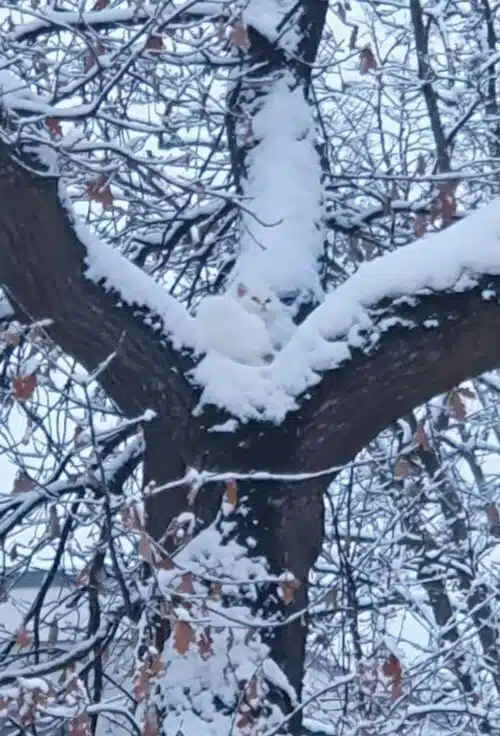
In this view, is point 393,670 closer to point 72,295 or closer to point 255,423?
point 255,423

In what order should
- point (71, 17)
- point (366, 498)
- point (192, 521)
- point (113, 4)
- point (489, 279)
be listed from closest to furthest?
point (192, 521)
point (489, 279)
point (71, 17)
point (113, 4)
point (366, 498)

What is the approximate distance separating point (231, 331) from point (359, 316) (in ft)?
1.37

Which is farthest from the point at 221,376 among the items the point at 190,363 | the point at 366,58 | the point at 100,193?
the point at 366,58

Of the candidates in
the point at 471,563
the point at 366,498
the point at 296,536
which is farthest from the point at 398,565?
the point at 296,536

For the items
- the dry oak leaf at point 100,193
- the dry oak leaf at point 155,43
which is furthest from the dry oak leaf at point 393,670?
the dry oak leaf at point 155,43

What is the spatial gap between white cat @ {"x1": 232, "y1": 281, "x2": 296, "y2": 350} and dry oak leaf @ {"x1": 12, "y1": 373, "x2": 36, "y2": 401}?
901 mm

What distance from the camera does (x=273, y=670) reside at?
11.0 feet

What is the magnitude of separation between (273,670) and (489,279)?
1.22m

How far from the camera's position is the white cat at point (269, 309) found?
151 inches

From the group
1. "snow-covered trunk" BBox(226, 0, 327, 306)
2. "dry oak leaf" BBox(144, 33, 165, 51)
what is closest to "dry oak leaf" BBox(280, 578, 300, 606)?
"snow-covered trunk" BBox(226, 0, 327, 306)

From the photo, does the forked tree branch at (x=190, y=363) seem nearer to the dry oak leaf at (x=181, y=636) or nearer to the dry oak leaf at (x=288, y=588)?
the dry oak leaf at (x=288, y=588)

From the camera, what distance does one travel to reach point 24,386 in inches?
122

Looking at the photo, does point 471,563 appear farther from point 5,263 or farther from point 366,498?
point 5,263

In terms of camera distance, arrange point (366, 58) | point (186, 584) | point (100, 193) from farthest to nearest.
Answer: point (366, 58) → point (100, 193) → point (186, 584)
